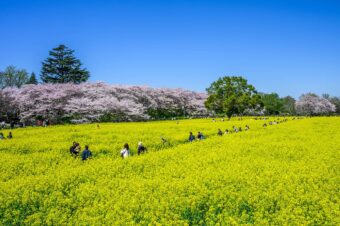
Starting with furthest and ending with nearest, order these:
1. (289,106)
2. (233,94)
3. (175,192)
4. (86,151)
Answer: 1. (289,106)
2. (233,94)
3. (86,151)
4. (175,192)

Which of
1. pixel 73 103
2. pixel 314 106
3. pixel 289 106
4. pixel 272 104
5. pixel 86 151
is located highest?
pixel 272 104

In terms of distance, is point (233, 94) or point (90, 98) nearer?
point (90, 98)

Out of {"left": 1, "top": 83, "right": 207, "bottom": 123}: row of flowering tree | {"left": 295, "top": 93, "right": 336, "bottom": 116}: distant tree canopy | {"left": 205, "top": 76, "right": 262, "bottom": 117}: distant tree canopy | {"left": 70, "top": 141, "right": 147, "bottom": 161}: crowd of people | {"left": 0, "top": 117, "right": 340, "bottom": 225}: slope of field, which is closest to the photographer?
{"left": 0, "top": 117, "right": 340, "bottom": 225}: slope of field

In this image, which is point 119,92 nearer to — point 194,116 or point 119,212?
point 194,116

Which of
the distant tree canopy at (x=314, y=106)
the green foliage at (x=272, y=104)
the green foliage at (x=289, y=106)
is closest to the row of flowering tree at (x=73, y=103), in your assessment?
the green foliage at (x=272, y=104)

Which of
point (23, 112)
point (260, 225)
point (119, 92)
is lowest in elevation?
point (260, 225)

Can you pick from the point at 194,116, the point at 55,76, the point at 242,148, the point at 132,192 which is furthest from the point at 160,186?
the point at 194,116

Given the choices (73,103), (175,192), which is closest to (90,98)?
(73,103)

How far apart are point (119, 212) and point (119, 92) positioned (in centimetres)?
6592

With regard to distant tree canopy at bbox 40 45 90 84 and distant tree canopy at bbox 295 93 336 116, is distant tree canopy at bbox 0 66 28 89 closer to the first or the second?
distant tree canopy at bbox 40 45 90 84

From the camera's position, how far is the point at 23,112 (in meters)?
57.4

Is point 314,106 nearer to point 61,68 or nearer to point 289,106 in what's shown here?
point 289,106

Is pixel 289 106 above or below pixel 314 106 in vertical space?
above

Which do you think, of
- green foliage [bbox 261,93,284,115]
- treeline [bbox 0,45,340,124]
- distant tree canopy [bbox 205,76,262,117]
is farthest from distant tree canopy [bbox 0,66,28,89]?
green foliage [bbox 261,93,284,115]
